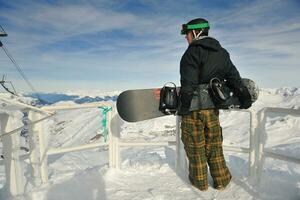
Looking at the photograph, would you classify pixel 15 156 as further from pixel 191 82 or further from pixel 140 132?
pixel 140 132

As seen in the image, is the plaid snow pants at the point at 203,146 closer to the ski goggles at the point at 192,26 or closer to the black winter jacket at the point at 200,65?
the black winter jacket at the point at 200,65

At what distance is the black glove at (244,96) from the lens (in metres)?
3.39

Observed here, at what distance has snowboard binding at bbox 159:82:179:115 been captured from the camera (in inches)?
136

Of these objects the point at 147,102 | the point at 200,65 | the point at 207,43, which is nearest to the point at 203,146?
the point at 147,102

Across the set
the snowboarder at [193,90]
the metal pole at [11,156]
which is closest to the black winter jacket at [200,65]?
the snowboarder at [193,90]

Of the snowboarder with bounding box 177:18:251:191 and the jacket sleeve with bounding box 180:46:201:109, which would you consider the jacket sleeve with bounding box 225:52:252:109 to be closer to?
the snowboarder with bounding box 177:18:251:191

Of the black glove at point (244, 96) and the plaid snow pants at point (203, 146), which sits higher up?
the black glove at point (244, 96)

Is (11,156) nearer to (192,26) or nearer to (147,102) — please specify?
(147,102)

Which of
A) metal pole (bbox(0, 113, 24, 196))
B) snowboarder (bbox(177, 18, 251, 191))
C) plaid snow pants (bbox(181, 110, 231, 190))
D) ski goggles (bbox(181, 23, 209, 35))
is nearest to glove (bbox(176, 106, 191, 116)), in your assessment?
snowboarder (bbox(177, 18, 251, 191))

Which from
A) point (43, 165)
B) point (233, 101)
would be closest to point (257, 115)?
point (233, 101)

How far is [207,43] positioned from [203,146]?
4.27ft

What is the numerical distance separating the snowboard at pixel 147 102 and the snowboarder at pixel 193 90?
8 centimetres

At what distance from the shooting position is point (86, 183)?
3.91 m

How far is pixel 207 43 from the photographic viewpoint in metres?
3.29
